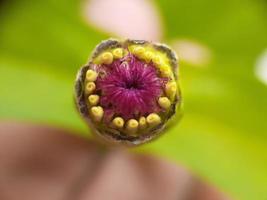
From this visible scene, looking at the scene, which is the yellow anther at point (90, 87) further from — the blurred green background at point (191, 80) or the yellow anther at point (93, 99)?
the blurred green background at point (191, 80)

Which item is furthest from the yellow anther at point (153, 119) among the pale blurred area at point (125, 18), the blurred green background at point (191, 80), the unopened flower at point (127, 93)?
the pale blurred area at point (125, 18)

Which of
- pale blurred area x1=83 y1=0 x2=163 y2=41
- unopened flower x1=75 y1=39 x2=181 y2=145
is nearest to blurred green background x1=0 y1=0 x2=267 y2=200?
pale blurred area x1=83 y1=0 x2=163 y2=41

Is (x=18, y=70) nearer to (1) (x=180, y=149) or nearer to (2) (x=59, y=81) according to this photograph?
(2) (x=59, y=81)

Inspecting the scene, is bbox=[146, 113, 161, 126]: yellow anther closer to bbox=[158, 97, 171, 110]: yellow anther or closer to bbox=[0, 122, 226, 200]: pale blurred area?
bbox=[158, 97, 171, 110]: yellow anther

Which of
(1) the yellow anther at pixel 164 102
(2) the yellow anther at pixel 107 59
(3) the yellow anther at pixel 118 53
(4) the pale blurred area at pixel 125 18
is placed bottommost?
(1) the yellow anther at pixel 164 102

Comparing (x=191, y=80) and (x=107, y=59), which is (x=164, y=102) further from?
(x=191, y=80)

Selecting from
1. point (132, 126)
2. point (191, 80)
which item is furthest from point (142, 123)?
point (191, 80)
